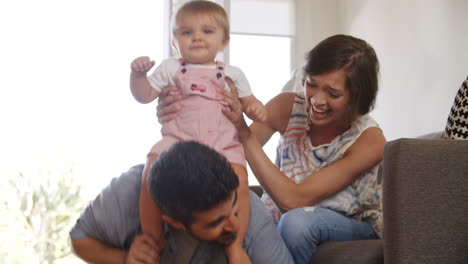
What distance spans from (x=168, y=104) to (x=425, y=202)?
2.10 ft

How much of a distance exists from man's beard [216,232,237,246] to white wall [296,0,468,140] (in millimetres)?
2047

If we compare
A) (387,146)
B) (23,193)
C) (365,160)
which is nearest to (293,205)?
(365,160)

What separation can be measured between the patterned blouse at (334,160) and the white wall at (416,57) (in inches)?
54.8

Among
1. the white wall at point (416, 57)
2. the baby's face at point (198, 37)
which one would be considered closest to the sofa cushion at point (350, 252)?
the baby's face at point (198, 37)

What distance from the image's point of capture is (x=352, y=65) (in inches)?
62.4

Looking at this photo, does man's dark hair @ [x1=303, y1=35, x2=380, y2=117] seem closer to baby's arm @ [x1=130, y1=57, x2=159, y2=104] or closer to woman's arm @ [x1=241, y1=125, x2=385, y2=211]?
woman's arm @ [x1=241, y1=125, x2=385, y2=211]

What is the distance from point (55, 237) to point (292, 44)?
265 centimetres

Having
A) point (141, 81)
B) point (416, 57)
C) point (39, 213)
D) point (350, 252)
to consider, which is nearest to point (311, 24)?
point (416, 57)

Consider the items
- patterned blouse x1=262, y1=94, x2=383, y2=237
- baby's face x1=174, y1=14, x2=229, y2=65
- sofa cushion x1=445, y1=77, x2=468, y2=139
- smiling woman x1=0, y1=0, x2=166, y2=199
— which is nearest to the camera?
baby's face x1=174, y1=14, x2=229, y2=65

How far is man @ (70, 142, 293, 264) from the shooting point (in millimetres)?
1009

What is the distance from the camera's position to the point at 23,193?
16.0ft

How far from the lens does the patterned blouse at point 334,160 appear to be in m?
1.60

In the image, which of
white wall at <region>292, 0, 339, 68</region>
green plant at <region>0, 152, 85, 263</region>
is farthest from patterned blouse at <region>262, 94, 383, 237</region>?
green plant at <region>0, 152, 85, 263</region>

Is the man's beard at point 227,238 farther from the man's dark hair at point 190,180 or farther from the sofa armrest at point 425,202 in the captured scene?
the sofa armrest at point 425,202
